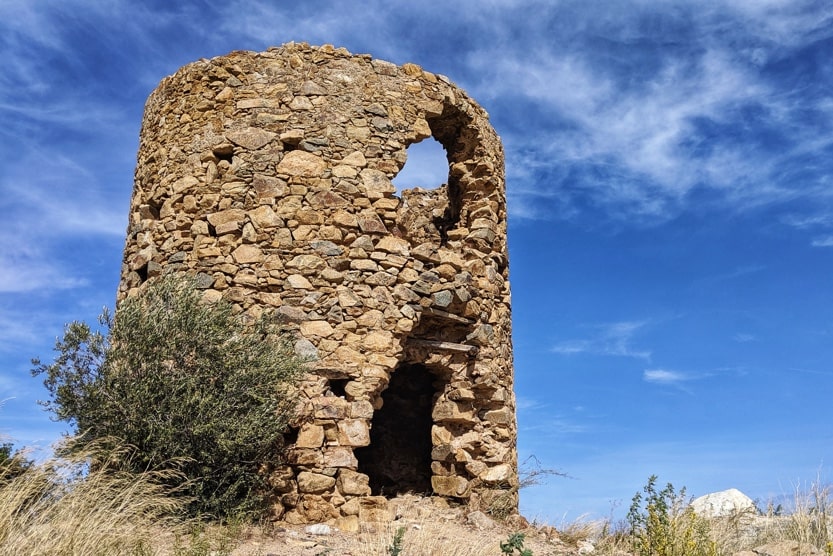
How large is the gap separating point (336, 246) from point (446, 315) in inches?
63.2

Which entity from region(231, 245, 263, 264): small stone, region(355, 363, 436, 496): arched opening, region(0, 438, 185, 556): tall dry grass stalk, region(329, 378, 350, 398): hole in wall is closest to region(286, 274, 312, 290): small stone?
region(231, 245, 263, 264): small stone

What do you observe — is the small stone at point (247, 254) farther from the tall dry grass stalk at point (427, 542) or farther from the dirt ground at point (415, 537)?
the tall dry grass stalk at point (427, 542)

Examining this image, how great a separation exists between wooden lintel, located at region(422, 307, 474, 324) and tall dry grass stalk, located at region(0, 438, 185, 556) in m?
3.46

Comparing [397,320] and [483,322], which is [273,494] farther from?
[483,322]

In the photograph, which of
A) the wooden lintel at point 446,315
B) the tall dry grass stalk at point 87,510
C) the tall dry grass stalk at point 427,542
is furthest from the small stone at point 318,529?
the wooden lintel at point 446,315

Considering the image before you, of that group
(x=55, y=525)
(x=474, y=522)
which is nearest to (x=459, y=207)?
(x=474, y=522)

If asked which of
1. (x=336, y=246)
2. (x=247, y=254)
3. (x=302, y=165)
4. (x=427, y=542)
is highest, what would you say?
(x=302, y=165)

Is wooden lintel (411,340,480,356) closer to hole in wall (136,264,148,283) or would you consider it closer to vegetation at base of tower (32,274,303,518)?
vegetation at base of tower (32,274,303,518)

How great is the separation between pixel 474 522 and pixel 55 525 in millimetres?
4570

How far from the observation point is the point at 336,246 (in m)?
8.87

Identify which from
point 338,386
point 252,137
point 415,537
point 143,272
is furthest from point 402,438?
Answer: point 252,137

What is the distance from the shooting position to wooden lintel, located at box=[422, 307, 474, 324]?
364 inches

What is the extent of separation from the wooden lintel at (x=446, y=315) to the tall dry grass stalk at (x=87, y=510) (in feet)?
11.4

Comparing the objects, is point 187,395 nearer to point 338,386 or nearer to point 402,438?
point 338,386
